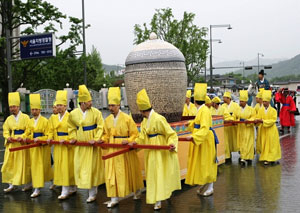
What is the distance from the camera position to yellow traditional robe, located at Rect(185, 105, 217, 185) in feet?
23.4

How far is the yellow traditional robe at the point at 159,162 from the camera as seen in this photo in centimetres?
632

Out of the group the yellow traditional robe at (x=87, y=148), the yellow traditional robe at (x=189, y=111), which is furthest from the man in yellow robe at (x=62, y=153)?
the yellow traditional robe at (x=189, y=111)

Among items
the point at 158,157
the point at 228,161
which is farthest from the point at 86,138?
the point at 228,161

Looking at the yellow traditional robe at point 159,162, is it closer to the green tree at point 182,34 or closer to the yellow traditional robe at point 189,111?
the yellow traditional robe at point 189,111

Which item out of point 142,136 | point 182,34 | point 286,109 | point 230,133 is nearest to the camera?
point 142,136

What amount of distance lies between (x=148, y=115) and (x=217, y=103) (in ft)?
16.6

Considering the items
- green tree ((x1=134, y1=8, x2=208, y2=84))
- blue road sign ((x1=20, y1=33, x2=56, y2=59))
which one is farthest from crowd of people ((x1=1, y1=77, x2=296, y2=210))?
green tree ((x1=134, y1=8, x2=208, y2=84))

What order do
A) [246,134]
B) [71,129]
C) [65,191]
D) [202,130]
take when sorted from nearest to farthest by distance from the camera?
[202,130] < [71,129] < [65,191] < [246,134]

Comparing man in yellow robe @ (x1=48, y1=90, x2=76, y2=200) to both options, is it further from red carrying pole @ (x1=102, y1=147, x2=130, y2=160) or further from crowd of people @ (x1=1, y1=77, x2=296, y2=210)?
red carrying pole @ (x1=102, y1=147, x2=130, y2=160)

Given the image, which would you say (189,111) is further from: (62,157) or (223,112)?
(62,157)

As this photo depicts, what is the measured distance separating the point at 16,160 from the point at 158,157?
3.22m

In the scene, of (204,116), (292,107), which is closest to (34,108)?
(204,116)

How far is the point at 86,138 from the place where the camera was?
7156 mm

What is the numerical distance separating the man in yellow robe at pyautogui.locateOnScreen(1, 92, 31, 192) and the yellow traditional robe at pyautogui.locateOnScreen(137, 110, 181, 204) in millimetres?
2816
